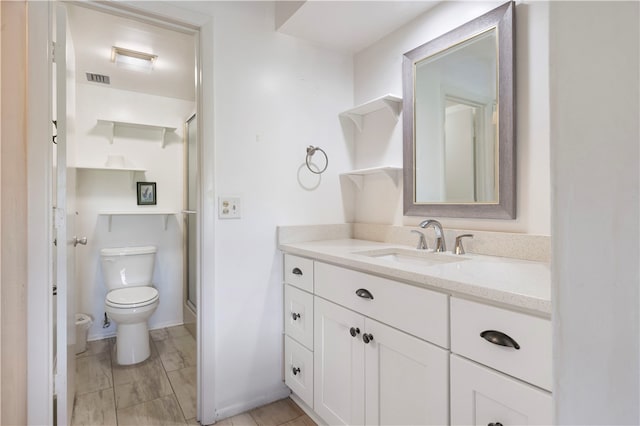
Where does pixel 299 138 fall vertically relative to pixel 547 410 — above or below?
above

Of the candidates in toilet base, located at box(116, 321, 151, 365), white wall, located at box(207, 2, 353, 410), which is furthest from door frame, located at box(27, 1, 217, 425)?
toilet base, located at box(116, 321, 151, 365)

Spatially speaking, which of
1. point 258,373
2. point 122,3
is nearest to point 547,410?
point 258,373

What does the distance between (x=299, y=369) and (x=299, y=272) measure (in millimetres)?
510

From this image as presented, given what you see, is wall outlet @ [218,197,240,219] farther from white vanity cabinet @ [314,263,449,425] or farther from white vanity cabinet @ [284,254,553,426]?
white vanity cabinet @ [314,263,449,425]

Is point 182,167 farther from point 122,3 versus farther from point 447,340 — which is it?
point 447,340

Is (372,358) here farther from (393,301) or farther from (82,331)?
(82,331)

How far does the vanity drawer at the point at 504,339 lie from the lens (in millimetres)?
777

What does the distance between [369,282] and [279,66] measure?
1.34 m

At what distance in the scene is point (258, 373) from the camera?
1810 mm

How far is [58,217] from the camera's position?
1.37 metres

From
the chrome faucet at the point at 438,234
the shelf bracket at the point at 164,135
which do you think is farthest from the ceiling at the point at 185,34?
the chrome faucet at the point at 438,234

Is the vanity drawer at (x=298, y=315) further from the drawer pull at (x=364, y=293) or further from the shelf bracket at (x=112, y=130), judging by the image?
the shelf bracket at (x=112, y=130)

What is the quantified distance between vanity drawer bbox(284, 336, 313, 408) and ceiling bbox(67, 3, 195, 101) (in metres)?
1.79

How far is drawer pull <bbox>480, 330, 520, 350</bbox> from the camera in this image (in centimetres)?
83
